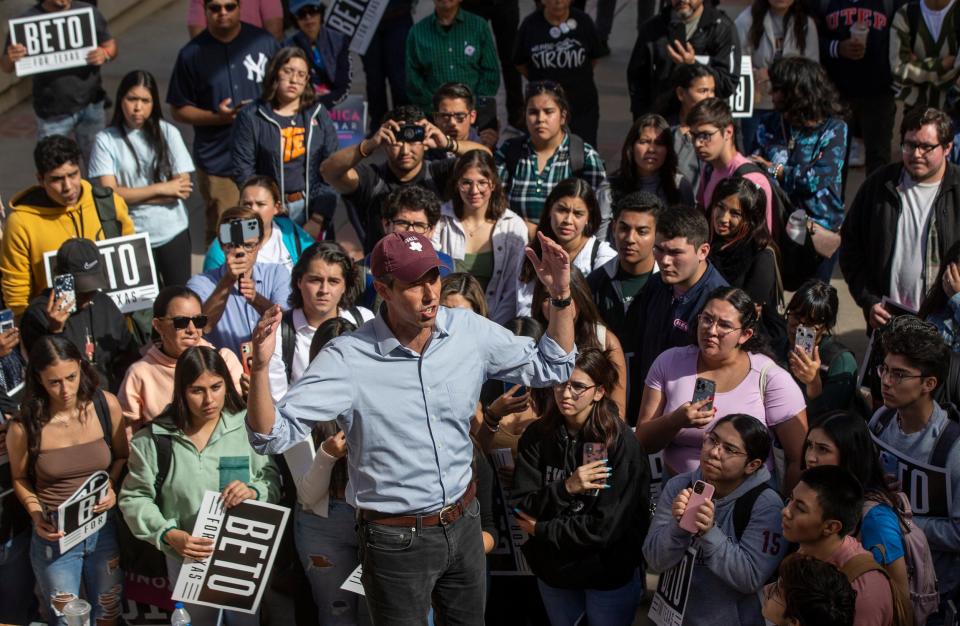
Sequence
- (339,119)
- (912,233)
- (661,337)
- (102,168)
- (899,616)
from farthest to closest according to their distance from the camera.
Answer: (339,119) → (102,168) → (912,233) → (661,337) → (899,616)

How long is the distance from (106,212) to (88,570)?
2.39 m

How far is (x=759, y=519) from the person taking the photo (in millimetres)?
4684

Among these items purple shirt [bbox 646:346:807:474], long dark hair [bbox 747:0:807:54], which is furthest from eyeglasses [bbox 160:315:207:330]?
long dark hair [bbox 747:0:807:54]

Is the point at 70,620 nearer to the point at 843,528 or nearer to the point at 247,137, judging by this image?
the point at 843,528

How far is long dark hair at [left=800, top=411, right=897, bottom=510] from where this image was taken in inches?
184

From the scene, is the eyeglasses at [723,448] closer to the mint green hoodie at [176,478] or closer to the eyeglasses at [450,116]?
the mint green hoodie at [176,478]

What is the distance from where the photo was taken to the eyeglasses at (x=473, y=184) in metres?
6.60

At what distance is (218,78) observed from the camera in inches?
329

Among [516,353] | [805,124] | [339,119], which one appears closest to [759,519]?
[516,353]

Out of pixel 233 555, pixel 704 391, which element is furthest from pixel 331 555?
pixel 704 391

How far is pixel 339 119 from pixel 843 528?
587cm

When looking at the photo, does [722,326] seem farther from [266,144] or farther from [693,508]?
[266,144]

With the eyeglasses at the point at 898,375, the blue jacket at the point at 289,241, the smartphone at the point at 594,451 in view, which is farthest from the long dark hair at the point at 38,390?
the eyeglasses at the point at 898,375

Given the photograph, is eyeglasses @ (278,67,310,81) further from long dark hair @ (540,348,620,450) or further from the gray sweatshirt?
the gray sweatshirt
